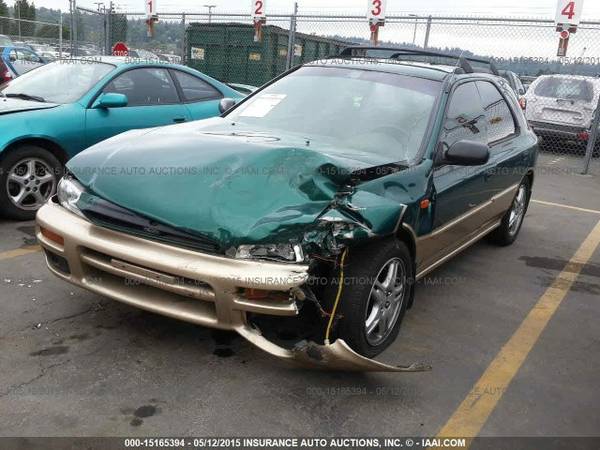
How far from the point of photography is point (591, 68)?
11.5 m

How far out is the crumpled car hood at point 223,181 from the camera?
8.85 ft

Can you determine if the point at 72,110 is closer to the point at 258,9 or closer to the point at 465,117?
the point at 465,117

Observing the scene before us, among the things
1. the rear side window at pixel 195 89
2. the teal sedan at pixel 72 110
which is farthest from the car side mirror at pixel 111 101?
the rear side window at pixel 195 89

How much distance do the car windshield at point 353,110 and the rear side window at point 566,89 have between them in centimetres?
982

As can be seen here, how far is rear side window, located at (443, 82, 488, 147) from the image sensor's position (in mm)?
3875

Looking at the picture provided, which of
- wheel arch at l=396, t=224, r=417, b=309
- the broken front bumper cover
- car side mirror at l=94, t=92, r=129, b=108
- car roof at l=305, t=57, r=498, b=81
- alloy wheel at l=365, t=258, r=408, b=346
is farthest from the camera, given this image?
car side mirror at l=94, t=92, r=129, b=108

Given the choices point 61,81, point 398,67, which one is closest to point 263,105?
point 398,67

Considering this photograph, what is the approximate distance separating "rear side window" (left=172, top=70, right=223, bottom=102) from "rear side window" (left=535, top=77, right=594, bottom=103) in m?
8.74

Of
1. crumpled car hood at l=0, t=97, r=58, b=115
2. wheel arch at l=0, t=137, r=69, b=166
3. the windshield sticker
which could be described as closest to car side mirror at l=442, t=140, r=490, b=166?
the windshield sticker

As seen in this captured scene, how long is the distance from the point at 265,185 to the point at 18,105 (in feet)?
11.5

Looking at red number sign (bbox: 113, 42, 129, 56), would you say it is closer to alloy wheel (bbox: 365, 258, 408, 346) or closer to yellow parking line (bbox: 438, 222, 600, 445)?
yellow parking line (bbox: 438, 222, 600, 445)

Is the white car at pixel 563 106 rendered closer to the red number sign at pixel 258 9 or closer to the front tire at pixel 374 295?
the red number sign at pixel 258 9

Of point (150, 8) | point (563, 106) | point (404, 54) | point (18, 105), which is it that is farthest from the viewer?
point (150, 8)

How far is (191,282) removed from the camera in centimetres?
273
